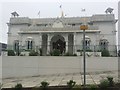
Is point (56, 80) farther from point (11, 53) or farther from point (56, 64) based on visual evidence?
point (11, 53)

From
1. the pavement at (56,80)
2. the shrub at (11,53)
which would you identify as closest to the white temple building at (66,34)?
the shrub at (11,53)

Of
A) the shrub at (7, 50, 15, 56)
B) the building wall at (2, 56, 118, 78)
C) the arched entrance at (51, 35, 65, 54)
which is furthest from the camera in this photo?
the arched entrance at (51, 35, 65, 54)

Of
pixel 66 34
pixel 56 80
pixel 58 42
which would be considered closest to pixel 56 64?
pixel 56 80

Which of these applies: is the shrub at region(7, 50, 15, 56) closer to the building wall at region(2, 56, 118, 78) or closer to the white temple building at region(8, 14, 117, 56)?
the building wall at region(2, 56, 118, 78)

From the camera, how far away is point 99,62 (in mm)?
23391

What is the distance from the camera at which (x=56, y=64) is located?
76.8 ft

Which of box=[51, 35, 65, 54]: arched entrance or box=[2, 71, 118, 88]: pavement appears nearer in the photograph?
A: box=[2, 71, 118, 88]: pavement

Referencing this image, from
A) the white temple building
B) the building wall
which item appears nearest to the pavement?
the building wall

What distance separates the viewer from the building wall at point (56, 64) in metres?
23.0

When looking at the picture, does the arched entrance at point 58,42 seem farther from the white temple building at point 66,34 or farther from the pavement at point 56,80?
the pavement at point 56,80

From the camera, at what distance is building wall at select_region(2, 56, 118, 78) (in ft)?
75.3

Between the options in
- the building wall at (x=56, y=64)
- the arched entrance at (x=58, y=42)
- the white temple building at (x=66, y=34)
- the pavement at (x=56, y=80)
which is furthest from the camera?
the arched entrance at (x=58, y=42)

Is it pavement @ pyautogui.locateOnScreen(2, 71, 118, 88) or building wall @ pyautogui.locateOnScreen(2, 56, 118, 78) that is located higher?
building wall @ pyautogui.locateOnScreen(2, 56, 118, 78)

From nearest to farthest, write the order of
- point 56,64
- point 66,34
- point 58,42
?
1. point 56,64
2. point 66,34
3. point 58,42
